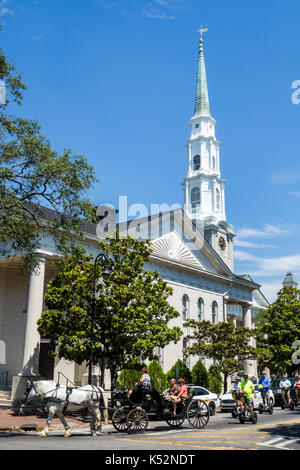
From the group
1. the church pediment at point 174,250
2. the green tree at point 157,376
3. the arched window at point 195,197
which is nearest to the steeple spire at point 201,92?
the arched window at point 195,197

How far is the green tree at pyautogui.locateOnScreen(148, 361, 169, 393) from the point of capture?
99.9ft

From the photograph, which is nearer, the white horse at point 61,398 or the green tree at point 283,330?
the white horse at point 61,398

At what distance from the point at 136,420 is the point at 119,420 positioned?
0.75 metres

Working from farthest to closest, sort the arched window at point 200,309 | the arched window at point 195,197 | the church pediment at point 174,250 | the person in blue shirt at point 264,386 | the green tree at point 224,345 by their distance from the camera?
the arched window at point 195,197 < the arched window at point 200,309 < the church pediment at point 174,250 < the green tree at point 224,345 < the person in blue shirt at point 264,386

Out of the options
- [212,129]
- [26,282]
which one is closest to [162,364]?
[26,282]

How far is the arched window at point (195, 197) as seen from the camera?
69375mm

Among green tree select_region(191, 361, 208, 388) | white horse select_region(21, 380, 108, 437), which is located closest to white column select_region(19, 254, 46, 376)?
white horse select_region(21, 380, 108, 437)

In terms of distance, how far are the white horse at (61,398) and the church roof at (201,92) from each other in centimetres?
6320

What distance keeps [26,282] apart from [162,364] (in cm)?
1131

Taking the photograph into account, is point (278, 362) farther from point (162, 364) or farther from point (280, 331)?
point (162, 364)

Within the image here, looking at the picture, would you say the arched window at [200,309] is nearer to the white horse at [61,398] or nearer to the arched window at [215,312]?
the arched window at [215,312]

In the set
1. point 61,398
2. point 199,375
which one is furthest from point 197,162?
Answer: point 61,398

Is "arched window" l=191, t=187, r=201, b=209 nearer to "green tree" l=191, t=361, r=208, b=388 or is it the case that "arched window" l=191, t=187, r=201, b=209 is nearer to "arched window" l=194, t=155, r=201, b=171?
"arched window" l=194, t=155, r=201, b=171
